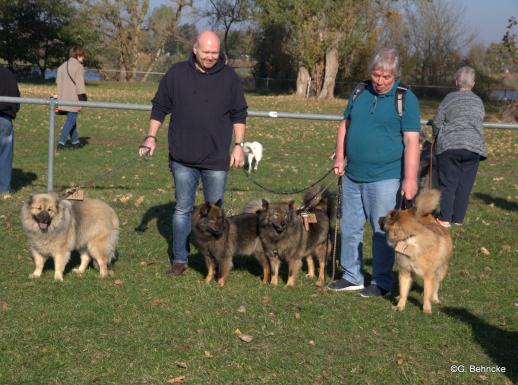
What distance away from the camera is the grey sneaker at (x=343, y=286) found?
21.6 ft

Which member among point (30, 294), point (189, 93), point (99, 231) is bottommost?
point (30, 294)

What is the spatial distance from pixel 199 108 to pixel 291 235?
159 centimetres

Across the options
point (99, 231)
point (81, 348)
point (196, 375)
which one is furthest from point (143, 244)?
point (196, 375)

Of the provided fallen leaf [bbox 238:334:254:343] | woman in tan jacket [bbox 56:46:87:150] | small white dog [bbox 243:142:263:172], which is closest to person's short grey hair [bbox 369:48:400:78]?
fallen leaf [bbox 238:334:254:343]

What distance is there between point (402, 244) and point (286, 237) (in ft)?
4.45

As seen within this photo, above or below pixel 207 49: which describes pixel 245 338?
below

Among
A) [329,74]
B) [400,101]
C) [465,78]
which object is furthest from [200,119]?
[329,74]

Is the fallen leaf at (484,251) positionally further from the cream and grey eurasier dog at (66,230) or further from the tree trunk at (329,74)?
the tree trunk at (329,74)

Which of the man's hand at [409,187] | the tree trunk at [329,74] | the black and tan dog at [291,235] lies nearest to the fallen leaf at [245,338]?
the black and tan dog at [291,235]

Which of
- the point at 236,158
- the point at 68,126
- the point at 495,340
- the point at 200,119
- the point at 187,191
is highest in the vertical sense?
the point at 200,119

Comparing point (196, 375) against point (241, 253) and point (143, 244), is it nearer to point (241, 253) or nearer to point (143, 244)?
point (241, 253)

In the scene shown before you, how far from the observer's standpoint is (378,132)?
19.3 ft

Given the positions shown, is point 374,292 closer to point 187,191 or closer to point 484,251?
point 187,191

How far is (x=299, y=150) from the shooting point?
16.8 meters
